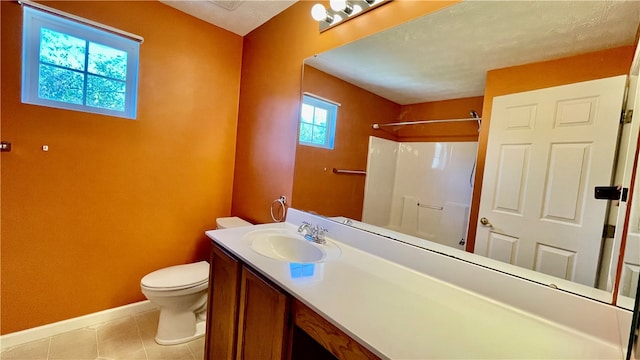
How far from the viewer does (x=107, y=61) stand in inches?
70.6

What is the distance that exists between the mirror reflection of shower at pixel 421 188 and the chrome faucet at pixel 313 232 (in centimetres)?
26

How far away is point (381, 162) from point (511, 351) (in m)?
0.91

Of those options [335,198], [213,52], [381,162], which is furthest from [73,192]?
[381,162]

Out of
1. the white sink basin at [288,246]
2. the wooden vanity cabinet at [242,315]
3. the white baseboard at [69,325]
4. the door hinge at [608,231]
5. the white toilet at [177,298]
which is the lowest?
the white baseboard at [69,325]

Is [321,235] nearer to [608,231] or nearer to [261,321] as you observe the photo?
[261,321]

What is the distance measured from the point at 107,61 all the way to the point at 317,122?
5.10ft

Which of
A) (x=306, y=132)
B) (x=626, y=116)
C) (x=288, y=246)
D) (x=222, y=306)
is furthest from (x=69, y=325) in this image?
(x=626, y=116)

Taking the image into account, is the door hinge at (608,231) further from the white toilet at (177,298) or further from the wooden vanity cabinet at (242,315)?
the white toilet at (177,298)

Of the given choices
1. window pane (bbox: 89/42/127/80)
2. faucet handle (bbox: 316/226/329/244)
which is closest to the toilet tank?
faucet handle (bbox: 316/226/329/244)

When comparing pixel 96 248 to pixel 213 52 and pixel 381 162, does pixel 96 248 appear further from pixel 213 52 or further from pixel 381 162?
pixel 381 162

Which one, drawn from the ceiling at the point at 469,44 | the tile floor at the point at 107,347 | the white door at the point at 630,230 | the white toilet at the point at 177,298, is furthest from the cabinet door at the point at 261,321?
the ceiling at the point at 469,44

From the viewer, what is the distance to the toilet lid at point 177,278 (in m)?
1.60

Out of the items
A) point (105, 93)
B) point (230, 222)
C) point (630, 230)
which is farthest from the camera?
point (230, 222)

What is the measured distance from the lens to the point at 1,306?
1.54 metres
